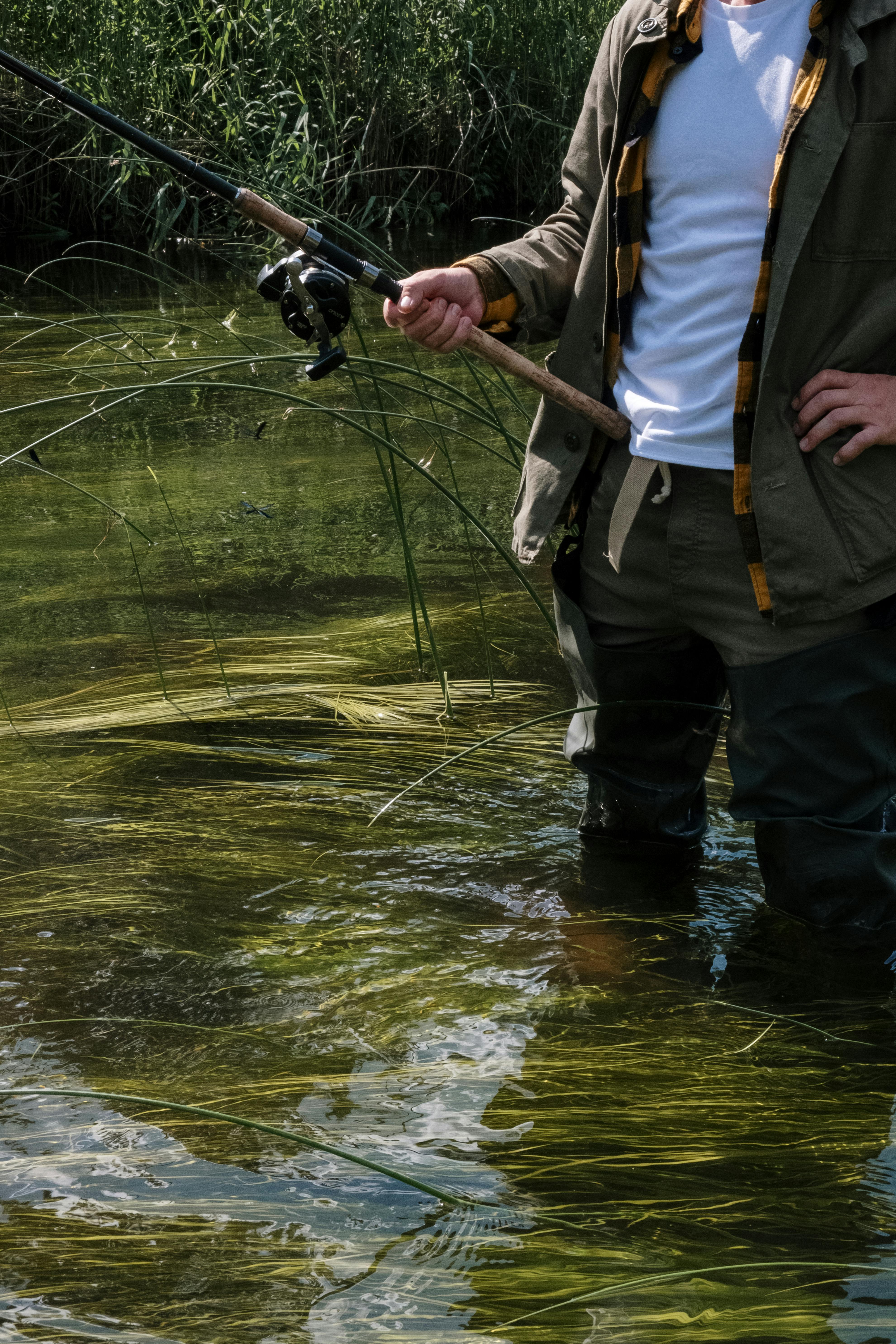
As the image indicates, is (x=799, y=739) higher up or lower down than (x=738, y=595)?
lower down

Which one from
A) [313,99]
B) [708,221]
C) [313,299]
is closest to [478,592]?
[313,299]

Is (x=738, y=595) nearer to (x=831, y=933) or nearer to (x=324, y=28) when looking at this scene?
(x=831, y=933)

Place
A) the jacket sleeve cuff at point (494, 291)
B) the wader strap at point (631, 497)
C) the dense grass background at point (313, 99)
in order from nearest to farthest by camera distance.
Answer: the wader strap at point (631, 497), the jacket sleeve cuff at point (494, 291), the dense grass background at point (313, 99)

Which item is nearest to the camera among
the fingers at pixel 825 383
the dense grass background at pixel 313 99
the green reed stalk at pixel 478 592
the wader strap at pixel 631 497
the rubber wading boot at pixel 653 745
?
the fingers at pixel 825 383

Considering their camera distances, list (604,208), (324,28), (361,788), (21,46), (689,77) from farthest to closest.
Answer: (324,28) → (21,46) → (361,788) → (604,208) → (689,77)

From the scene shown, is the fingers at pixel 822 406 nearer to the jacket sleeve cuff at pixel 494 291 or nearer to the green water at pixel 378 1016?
the jacket sleeve cuff at pixel 494 291

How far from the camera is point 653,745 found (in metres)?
1.95

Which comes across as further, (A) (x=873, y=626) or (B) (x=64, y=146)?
(B) (x=64, y=146)

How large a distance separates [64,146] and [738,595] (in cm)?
721

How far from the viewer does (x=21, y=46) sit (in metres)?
7.36

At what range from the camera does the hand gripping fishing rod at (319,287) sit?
1.64m

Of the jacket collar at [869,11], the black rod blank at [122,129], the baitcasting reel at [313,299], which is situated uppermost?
the jacket collar at [869,11]

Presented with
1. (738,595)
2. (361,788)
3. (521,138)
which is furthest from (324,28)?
(738,595)

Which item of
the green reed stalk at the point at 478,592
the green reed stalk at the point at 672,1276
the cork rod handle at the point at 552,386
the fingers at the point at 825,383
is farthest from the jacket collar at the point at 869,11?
the green reed stalk at the point at 672,1276
